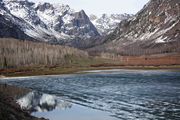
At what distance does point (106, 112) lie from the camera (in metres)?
61.1

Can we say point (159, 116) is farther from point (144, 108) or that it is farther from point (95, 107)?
point (95, 107)

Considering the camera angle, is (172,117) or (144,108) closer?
(172,117)

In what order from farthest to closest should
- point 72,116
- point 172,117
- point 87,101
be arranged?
point 87,101 → point 72,116 → point 172,117

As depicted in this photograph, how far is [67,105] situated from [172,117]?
2443cm

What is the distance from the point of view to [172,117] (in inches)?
2126

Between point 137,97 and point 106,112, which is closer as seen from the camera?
point 106,112

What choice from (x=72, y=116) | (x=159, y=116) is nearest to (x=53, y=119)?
(x=72, y=116)

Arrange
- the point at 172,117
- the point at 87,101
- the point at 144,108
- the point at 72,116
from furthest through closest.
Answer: the point at 87,101 < the point at 144,108 < the point at 72,116 < the point at 172,117

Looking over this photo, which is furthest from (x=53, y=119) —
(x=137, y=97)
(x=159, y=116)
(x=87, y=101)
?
(x=137, y=97)

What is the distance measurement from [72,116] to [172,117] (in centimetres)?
1480

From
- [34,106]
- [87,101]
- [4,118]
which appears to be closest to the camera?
[4,118]

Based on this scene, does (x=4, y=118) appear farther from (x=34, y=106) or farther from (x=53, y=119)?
(x=34, y=106)

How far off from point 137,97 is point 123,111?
19631 millimetres

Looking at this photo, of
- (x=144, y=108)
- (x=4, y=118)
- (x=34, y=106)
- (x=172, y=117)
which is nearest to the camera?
(x=4, y=118)
